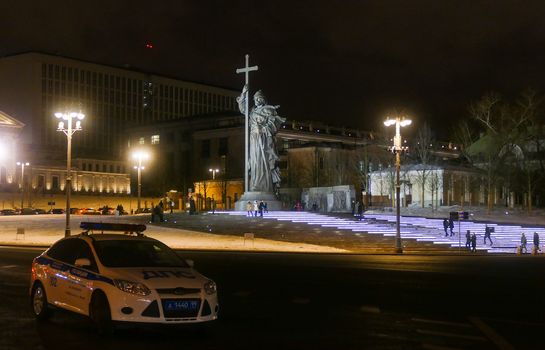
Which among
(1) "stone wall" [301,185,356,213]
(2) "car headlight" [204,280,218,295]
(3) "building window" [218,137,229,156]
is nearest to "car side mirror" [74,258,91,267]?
(2) "car headlight" [204,280,218,295]

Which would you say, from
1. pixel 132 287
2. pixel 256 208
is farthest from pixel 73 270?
→ pixel 256 208

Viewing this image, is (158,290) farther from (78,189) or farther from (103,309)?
(78,189)

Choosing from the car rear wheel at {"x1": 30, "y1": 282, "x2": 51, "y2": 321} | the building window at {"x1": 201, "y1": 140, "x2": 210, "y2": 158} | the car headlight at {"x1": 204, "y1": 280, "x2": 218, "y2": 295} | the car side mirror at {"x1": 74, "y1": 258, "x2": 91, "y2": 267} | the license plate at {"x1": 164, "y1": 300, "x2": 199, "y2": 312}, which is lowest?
the car rear wheel at {"x1": 30, "y1": 282, "x2": 51, "y2": 321}

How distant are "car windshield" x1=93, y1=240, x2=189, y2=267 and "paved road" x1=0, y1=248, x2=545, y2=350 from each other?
113 cm

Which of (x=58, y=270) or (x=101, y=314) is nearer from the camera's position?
(x=101, y=314)

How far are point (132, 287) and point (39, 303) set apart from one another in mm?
3022

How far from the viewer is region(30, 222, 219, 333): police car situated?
10805mm

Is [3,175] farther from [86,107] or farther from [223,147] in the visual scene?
[86,107]

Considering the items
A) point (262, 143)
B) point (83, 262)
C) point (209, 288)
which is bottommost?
point (209, 288)

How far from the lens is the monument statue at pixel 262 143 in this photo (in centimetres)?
6700

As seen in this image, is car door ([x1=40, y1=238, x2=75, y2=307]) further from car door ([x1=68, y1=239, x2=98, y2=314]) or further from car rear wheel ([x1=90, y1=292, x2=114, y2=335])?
car rear wheel ([x1=90, y1=292, x2=114, y2=335])

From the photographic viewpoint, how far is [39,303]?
12953 mm

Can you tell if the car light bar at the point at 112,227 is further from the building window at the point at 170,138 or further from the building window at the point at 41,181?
the building window at the point at 170,138

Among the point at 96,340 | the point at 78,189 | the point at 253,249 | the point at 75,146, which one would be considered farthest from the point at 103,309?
the point at 75,146
